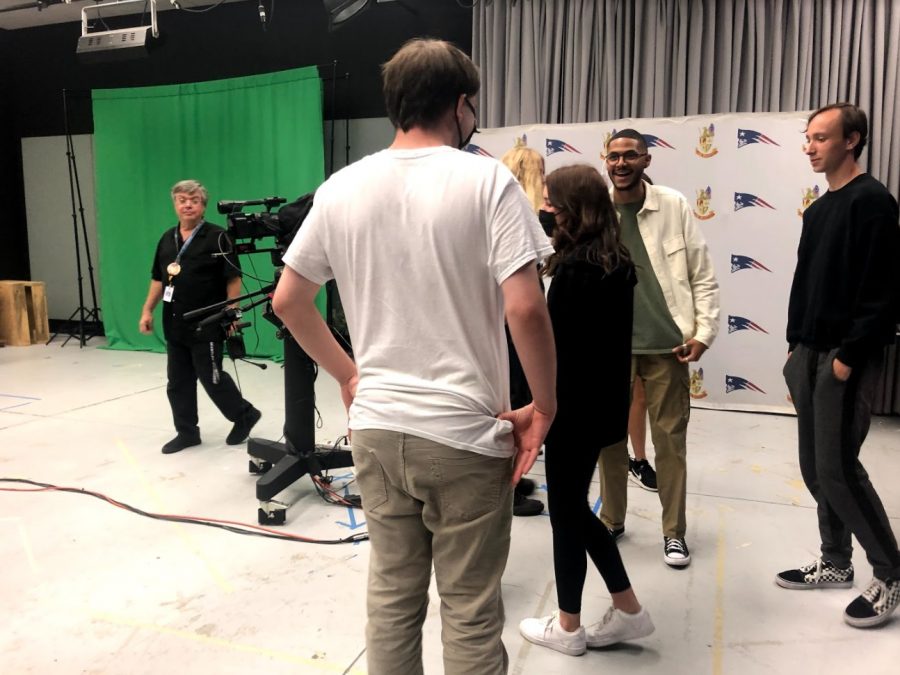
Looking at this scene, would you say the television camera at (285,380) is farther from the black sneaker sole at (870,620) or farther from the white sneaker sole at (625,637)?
the black sneaker sole at (870,620)

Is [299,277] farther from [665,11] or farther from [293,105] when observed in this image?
[293,105]

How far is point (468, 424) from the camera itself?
111 centimetres

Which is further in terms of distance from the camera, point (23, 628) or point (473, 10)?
point (473, 10)

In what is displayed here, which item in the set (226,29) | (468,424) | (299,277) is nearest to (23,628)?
(299,277)

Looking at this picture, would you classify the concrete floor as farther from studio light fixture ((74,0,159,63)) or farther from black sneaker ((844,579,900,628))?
studio light fixture ((74,0,159,63))

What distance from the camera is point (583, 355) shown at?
156 centimetres

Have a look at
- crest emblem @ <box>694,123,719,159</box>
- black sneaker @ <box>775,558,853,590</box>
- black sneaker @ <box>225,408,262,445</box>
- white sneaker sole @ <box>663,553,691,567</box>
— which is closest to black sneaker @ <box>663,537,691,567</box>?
white sneaker sole @ <box>663,553,691,567</box>

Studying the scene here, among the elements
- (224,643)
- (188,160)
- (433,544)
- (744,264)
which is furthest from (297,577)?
(188,160)

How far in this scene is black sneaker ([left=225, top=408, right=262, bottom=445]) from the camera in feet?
12.3

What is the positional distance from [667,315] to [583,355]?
821 millimetres

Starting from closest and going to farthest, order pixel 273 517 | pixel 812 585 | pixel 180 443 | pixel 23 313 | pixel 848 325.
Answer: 1. pixel 848 325
2. pixel 812 585
3. pixel 273 517
4. pixel 180 443
5. pixel 23 313

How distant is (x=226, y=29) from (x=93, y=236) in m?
2.69

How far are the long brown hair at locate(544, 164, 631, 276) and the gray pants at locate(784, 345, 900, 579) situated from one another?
30.2 inches

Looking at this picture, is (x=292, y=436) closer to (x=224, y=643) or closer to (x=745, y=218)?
(x=224, y=643)
